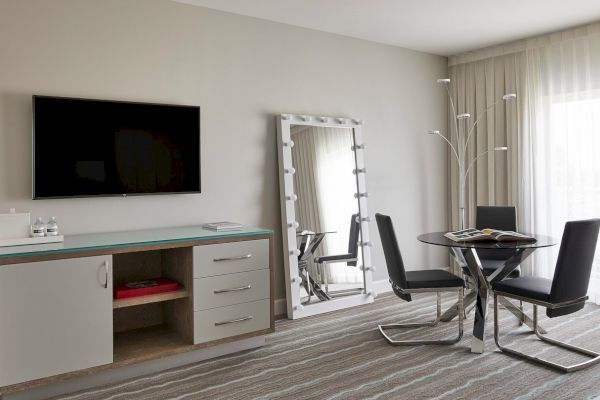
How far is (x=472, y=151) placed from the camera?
5.08 metres

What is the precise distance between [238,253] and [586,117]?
3.33 meters

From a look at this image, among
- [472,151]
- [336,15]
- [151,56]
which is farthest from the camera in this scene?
[472,151]

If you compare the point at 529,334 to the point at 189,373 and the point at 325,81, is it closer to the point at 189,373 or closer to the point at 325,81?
the point at 189,373

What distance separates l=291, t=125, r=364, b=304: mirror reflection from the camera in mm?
4047

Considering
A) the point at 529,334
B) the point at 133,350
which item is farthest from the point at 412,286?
the point at 133,350

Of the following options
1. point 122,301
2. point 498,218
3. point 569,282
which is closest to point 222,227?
point 122,301

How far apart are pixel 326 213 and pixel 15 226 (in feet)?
7.86

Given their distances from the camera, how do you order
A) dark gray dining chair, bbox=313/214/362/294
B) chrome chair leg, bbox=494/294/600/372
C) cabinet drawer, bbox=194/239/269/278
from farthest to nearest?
dark gray dining chair, bbox=313/214/362/294 < cabinet drawer, bbox=194/239/269/278 < chrome chair leg, bbox=494/294/600/372

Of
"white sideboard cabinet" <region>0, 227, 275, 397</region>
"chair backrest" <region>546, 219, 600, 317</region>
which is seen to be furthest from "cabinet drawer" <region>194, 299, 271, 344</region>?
"chair backrest" <region>546, 219, 600, 317</region>

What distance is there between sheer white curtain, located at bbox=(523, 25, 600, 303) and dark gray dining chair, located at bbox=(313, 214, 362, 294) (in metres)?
1.74

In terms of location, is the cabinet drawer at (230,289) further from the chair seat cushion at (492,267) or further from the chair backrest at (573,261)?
the chair backrest at (573,261)

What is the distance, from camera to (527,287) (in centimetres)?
296

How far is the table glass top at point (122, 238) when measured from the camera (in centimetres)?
252

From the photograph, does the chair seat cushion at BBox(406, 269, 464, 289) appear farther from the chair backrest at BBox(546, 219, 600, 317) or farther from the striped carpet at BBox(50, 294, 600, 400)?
the chair backrest at BBox(546, 219, 600, 317)
